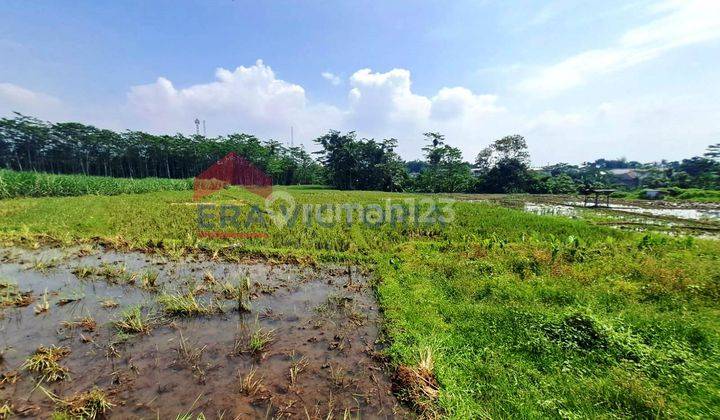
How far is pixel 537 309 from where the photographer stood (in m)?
5.00

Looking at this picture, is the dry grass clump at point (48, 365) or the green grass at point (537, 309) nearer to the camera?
the green grass at point (537, 309)

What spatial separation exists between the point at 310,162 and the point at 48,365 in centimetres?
5939

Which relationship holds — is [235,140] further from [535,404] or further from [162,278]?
[535,404]

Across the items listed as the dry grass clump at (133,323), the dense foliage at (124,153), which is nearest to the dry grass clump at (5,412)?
the dry grass clump at (133,323)

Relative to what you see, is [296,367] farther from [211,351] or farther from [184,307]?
[184,307]

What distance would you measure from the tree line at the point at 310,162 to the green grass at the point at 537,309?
3434 cm

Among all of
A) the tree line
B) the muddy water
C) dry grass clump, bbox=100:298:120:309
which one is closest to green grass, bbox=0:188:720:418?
the muddy water

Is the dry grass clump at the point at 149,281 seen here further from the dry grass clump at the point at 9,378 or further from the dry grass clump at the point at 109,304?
the dry grass clump at the point at 9,378

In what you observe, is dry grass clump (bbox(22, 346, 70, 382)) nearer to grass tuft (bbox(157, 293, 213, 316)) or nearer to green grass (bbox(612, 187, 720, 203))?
grass tuft (bbox(157, 293, 213, 316))

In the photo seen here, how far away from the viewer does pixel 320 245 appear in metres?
9.47

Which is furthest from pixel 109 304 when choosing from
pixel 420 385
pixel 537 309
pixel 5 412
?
Result: pixel 537 309

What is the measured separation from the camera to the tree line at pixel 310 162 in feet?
137

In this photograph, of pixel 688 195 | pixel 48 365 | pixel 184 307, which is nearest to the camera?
pixel 48 365

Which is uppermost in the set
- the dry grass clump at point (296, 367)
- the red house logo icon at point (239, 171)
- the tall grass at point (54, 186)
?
the red house logo icon at point (239, 171)
